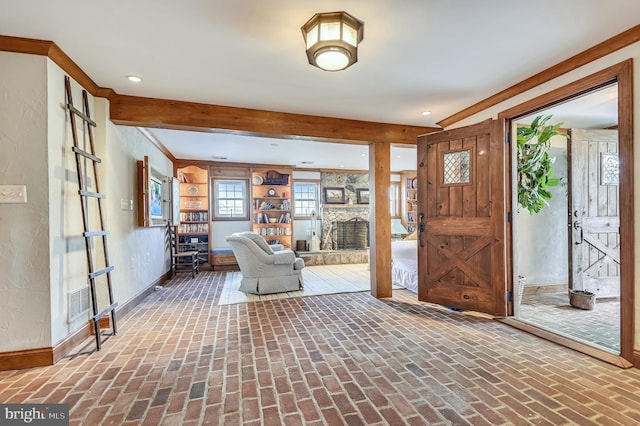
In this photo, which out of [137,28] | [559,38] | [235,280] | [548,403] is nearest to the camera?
[548,403]

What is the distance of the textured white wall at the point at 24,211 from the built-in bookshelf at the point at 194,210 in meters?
4.30

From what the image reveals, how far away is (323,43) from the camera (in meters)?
1.84

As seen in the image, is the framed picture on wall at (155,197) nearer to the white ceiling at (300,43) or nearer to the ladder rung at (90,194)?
the ladder rung at (90,194)

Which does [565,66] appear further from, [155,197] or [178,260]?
[178,260]

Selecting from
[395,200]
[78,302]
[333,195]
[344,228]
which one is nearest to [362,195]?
[333,195]

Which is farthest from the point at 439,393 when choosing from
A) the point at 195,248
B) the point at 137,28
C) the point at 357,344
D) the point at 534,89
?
the point at 195,248

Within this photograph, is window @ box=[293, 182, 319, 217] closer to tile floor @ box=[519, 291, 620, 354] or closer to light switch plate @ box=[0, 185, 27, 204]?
tile floor @ box=[519, 291, 620, 354]

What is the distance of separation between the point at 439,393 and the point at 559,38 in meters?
2.69

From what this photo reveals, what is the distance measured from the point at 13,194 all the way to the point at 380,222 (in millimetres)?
3705

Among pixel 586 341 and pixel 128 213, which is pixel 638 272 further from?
pixel 128 213

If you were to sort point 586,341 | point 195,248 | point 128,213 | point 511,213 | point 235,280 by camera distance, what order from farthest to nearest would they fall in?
point 195,248 → point 235,280 → point 128,213 → point 511,213 → point 586,341

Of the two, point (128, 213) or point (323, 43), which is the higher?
point (323, 43)

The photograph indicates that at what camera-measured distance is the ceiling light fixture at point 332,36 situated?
181 cm

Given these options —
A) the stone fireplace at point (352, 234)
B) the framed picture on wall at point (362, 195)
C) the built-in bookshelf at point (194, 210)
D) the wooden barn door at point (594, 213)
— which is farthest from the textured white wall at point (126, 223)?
the wooden barn door at point (594, 213)
